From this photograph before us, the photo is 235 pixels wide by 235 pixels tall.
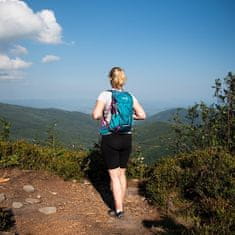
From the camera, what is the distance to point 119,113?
5.37 metres

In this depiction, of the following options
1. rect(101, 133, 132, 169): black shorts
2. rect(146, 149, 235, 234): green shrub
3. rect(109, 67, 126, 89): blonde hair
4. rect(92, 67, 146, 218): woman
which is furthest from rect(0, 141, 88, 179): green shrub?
rect(109, 67, 126, 89): blonde hair

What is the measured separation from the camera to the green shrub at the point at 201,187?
16.7 ft

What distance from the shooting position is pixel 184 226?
5215 mm

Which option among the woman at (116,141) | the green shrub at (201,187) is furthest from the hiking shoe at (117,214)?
the green shrub at (201,187)

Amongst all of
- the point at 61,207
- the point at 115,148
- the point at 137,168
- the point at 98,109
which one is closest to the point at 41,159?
the point at 61,207

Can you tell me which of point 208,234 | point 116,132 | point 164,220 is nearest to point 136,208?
Answer: point 164,220

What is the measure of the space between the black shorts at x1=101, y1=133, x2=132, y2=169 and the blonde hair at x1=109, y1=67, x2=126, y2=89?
83 cm

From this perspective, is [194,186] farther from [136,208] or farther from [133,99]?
[133,99]

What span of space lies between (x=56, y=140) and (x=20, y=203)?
11.2ft

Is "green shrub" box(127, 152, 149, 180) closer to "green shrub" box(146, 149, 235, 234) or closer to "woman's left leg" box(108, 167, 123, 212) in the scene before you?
"green shrub" box(146, 149, 235, 234)

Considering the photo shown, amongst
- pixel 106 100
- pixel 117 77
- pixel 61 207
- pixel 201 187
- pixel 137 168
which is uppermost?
pixel 117 77

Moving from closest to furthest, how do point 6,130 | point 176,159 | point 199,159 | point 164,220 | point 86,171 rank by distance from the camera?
point 164,220 → point 199,159 → point 176,159 → point 86,171 → point 6,130

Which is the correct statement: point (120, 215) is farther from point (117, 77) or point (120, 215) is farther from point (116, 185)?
point (117, 77)

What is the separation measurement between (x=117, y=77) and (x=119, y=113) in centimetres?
58
